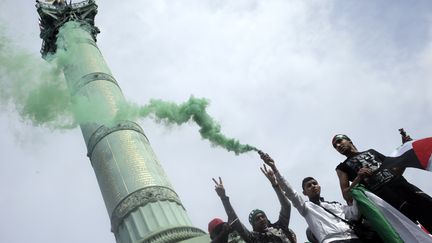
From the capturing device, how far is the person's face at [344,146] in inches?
219

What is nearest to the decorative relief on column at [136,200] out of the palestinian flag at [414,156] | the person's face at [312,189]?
the person's face at [312,189]

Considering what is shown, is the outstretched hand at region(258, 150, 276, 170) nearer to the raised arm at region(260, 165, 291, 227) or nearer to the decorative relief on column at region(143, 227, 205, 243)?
the raised arm at region(260, 165, 291, 227)

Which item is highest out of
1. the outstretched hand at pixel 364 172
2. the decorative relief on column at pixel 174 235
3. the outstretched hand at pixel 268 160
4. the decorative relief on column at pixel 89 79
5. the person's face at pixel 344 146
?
the decorative relief on column at pixel 89 79

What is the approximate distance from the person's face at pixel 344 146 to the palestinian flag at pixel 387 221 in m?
0.66

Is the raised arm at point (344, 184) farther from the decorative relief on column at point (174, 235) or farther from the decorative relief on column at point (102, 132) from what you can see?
the decorative relief on column at point (102, 132)

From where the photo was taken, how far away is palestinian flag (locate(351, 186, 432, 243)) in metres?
4.86

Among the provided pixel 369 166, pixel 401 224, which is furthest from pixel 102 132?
pixel 401 224

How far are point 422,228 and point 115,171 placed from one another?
263 inches

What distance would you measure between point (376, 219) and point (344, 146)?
99 centimetres

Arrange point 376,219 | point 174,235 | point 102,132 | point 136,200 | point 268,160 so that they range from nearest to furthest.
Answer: point 376,219
point 268,160
point 174,235
point 136,200
point 102,132

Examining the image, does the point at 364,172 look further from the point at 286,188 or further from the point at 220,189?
the point at 220,189

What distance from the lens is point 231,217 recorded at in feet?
19.7

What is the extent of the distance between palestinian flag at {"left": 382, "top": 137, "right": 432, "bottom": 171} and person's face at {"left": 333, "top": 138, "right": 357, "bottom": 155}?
41cm

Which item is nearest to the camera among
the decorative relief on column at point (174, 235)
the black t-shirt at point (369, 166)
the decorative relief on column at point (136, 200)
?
the black t-shirt at point (369, 166)
